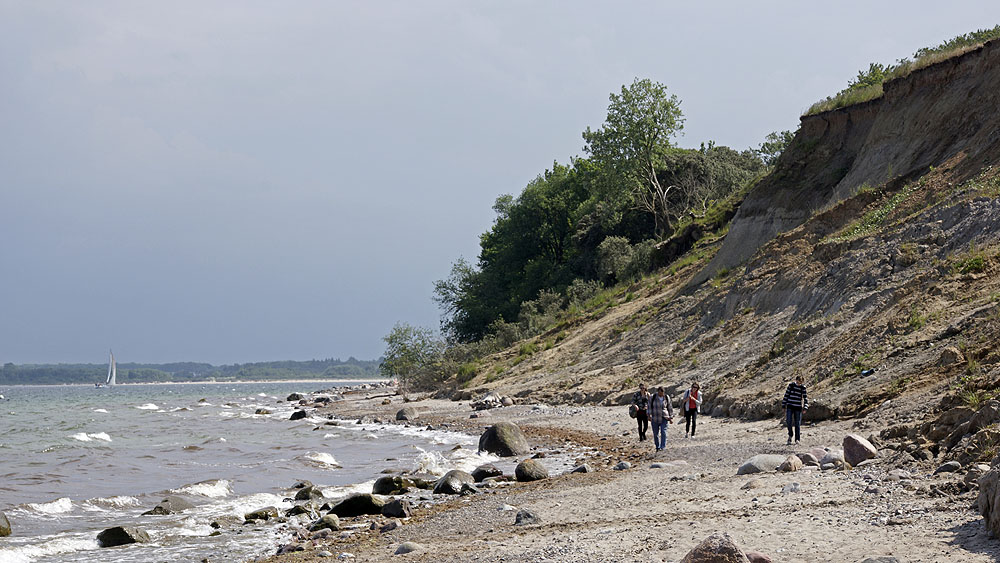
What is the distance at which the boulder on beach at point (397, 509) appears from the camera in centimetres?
1386

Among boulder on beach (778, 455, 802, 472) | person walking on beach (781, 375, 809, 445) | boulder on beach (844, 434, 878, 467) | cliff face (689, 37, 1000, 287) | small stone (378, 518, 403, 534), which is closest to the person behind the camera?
boulder on beach (844, 434, 878, 467)

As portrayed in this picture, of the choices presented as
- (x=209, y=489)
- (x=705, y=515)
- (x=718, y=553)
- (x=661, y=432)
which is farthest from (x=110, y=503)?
(x=718, y=553)

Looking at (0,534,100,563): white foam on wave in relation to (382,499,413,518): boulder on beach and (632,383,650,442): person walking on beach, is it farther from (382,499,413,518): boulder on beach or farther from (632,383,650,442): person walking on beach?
(632,383,650,442): person walking on beach

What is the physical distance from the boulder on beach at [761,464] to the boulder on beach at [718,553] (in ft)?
18.9

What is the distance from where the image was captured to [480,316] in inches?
2756

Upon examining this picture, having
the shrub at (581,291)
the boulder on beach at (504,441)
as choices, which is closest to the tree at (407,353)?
the shrub at (581,291)

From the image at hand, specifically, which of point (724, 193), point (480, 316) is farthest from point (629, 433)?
point (480, 316)

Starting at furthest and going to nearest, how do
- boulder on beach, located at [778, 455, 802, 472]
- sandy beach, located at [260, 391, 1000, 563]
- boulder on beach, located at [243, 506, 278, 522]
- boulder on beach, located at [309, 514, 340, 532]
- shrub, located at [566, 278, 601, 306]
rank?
1. shrub, located at [566, 278, 601, 306]
2. boulder on beach, located at [243, 506, 278, 522]
3. boulder on beach, located at [309, 514, 340, 532]
4. boulder on beach, located at [778, 455, 802, 472]
5. sandy beach, located at [260, 391, 1000, 563]

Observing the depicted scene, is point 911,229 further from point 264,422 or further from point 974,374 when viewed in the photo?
point 264,422

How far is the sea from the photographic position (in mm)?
13297

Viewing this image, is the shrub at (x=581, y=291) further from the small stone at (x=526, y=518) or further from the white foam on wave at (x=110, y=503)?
the small stone at (x=526, y=518)

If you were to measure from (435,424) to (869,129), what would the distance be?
2134 cm

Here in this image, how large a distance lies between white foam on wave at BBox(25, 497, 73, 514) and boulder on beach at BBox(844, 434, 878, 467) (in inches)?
555

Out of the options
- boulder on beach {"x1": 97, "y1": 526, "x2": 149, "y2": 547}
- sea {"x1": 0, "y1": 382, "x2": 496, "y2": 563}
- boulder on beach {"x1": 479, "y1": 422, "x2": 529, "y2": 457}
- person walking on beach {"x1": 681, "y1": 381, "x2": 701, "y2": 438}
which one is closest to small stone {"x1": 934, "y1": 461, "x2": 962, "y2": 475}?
sea {"x1": 0, "y1": 382, "x2": 496, "y2": 563}
